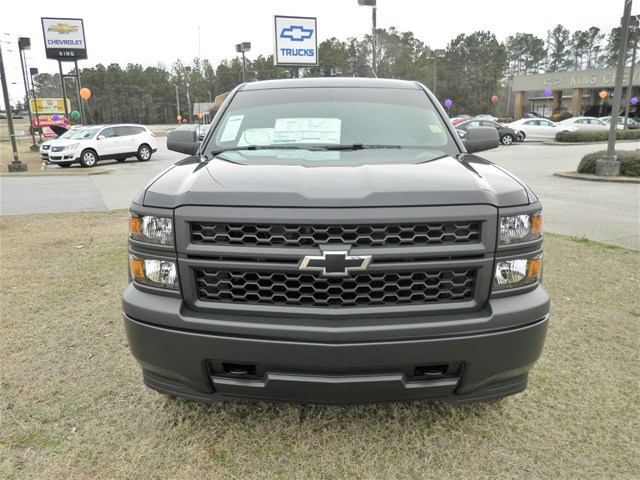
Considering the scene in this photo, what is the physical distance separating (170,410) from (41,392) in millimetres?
887

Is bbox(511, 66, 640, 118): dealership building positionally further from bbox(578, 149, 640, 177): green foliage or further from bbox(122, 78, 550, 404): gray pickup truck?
bbox(122, 78, 550, 404): gray pickup truck

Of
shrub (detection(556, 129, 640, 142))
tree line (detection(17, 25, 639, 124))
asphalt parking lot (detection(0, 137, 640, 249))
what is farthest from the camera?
tree line (detection(17, 25, 639, 124))

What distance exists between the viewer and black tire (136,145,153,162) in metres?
21.8

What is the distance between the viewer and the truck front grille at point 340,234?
2.09m

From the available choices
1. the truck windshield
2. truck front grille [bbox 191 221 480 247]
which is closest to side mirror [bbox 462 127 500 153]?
the truck windshield

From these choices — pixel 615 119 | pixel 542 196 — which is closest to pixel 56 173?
pixel 542 196

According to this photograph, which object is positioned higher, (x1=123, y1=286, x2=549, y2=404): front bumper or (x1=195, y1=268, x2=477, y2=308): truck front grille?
(x1=195, y1=268, x2=477, y2=308): truck front grille

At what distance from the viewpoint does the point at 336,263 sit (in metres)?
2.06

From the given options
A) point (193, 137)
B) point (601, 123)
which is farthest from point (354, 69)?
point (193, 137)

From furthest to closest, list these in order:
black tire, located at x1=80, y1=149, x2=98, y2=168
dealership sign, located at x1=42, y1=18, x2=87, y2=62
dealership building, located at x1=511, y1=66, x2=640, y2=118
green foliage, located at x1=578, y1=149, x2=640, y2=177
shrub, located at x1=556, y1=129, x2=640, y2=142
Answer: dealership building, located at x1=511, y1=66, x2=640, y2=118
dealership sign, located at x1=42, y1=18, x2=87, y2=62
shrub, located at x1=556, y1=129, x2=640, y2=142
black tire, located at x1=80, y1=149, x2=98, y2=168
green foliage, located at x1=578, y1=149, x2=640, y2=177

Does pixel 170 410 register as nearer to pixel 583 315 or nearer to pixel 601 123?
pixel 583 315

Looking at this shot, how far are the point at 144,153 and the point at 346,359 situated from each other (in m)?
21.8

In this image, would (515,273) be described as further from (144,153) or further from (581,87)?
(581,87)

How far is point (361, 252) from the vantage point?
6.84 ft
